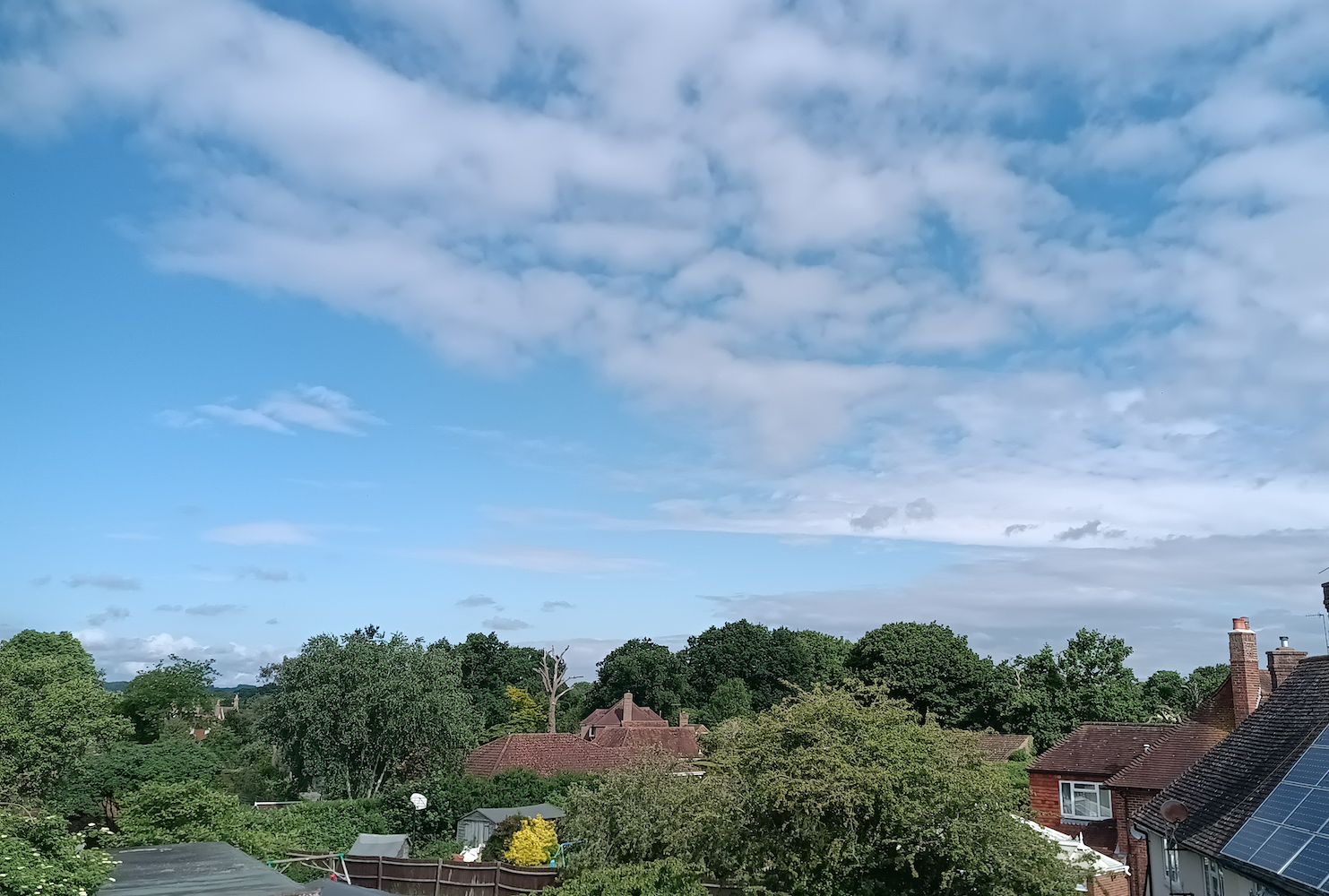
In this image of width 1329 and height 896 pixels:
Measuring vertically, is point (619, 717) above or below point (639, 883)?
below

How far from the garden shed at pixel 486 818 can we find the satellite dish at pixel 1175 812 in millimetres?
24826

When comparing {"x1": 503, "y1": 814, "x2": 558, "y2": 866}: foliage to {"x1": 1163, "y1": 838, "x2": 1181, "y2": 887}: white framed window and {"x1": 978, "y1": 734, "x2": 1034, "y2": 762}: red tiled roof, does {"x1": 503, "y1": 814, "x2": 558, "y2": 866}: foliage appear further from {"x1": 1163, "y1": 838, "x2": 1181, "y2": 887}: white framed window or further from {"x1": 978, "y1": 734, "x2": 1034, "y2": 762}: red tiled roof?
{"x1": 978, "y1": 734, "x2": 1034, "y2": 762}: red tiled roof

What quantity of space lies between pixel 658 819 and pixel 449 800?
21959 mm

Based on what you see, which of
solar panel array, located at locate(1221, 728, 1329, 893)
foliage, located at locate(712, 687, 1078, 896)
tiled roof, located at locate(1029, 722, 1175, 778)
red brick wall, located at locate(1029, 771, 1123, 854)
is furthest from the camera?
tiled roof, located at locate(1029, 722, 1175, 778)

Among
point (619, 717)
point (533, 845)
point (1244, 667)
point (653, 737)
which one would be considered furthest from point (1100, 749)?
point (619, 717)

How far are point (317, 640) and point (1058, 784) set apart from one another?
35.1 metres

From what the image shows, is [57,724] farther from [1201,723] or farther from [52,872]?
[1201,723]

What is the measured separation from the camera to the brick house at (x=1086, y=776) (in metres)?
32.8

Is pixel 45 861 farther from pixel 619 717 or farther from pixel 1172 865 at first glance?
pixel 619 717

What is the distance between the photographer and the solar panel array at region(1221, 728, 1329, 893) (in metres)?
13.0

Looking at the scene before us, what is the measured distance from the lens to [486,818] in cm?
3869

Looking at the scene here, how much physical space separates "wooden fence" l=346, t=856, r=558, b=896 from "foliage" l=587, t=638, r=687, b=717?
56575 millimetres

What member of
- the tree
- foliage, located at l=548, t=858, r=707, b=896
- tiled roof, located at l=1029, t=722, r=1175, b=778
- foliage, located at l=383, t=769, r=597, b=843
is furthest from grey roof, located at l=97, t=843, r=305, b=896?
the tree

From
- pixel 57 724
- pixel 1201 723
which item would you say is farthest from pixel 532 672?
pixel 1201 723
